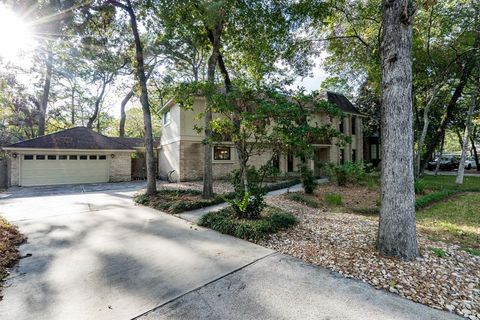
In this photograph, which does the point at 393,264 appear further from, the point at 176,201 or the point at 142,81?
the point at 142,81

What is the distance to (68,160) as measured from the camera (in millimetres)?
14992

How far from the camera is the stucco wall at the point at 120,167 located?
1645cm

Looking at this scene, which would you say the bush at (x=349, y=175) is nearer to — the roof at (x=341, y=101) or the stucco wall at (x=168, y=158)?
the stucco wall at (x=168, y=158)

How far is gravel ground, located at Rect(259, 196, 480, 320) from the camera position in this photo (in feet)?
8.77

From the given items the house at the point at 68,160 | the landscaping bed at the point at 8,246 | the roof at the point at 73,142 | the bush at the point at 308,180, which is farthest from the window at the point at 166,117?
the landscaping bed at the point at 8,246

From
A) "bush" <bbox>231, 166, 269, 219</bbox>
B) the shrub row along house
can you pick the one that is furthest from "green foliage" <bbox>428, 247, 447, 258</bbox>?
the shrub row along house

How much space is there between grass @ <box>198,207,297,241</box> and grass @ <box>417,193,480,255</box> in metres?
3.24

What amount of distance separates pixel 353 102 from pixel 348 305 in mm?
24418

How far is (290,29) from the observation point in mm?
8523

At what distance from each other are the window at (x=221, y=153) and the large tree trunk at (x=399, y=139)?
1179 centimetres

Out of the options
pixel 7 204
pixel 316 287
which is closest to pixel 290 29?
pixel 316 287

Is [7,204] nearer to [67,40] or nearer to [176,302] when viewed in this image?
[67,40]

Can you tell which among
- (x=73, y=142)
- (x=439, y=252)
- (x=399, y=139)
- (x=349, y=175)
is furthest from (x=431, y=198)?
(x=73, y=142)

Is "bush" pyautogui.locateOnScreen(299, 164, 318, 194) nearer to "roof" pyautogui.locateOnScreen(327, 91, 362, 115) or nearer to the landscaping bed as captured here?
the landscaping bed
